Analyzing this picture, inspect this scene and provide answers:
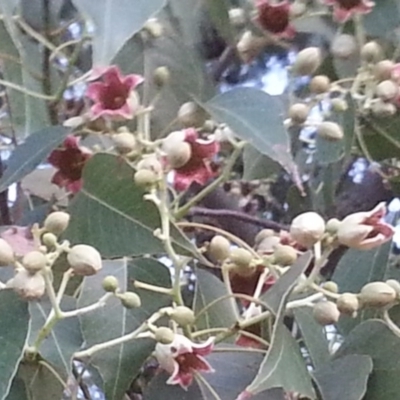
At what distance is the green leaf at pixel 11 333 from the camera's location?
1.34 ft

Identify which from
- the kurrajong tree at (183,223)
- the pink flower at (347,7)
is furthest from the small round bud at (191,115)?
the pink flower at (347,7)

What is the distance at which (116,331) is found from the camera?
0.47 m

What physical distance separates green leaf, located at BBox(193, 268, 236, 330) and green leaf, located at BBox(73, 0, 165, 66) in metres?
0.12

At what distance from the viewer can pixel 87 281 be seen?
48cm

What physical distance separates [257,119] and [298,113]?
4 centimetres

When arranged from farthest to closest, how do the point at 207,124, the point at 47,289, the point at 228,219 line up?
the point at 228,219 → the point at 207,124 → the point at 47,289

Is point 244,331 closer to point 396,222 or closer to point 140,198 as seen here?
point 140,198

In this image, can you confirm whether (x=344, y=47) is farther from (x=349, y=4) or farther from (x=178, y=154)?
(x=178, y=154)

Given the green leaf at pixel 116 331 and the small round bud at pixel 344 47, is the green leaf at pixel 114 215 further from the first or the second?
the small round bud at pixel 344 47

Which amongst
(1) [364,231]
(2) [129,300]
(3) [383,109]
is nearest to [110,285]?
(2) [129,300]

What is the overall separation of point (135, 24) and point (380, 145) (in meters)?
0.22

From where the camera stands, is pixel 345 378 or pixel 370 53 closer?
pixel 345 378

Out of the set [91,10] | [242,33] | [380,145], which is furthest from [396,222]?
[91,10]

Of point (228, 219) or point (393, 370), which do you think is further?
point (228, 219)
